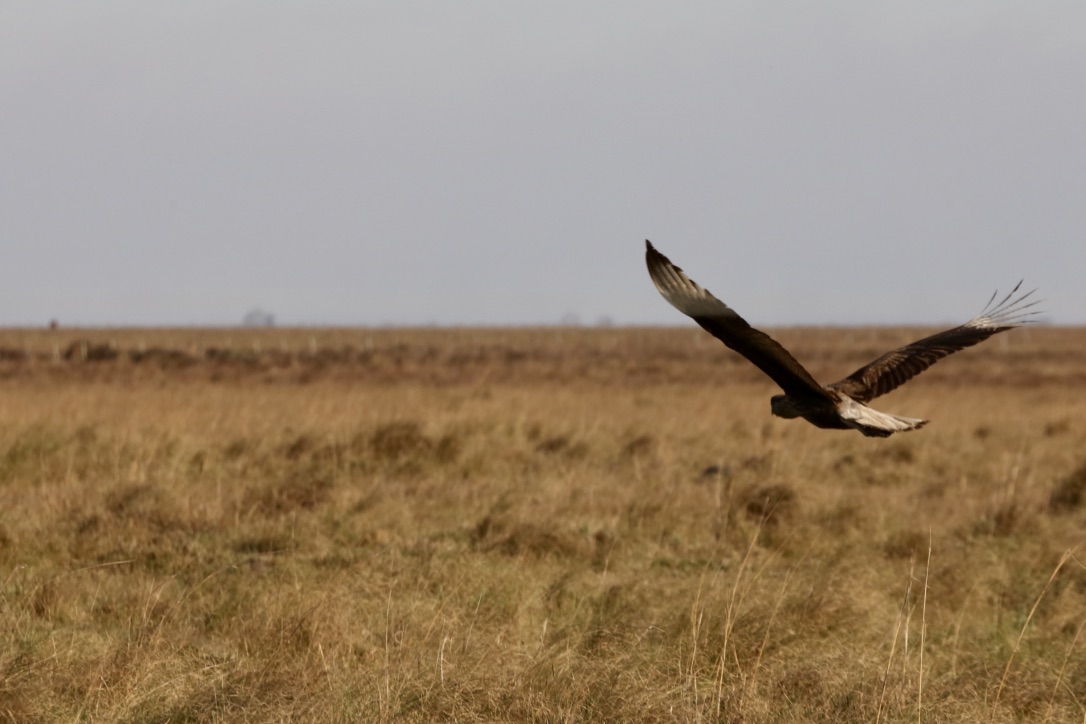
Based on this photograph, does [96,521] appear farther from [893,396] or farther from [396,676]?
[893,396]

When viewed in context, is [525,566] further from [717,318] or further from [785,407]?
[717,318]

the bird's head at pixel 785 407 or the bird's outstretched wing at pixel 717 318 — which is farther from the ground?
the bird's outstretched wing at pixel 717 318

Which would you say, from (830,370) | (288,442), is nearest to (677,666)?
(288,442)

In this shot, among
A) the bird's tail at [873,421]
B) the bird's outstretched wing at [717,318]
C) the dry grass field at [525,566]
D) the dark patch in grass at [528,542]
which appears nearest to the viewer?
the bird's outstretched wing at [717,318]

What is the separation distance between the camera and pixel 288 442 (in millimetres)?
13953

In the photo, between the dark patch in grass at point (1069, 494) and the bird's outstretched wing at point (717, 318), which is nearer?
the bird's outstretched wing at point (717, 318)

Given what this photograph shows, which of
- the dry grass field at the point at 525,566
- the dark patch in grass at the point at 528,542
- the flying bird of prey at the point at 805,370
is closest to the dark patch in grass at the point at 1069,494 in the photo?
the dry grass field at the point at 525,566

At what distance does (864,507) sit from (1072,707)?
16.5ft

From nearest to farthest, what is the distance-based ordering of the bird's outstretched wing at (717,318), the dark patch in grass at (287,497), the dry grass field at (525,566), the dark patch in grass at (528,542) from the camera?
1. the bird's outstretched wing at (717,318)
2. the dry grass field at (525,566)
3. the dark patch in grass at (528,542)
4. the dark patch in grass at (287,497)

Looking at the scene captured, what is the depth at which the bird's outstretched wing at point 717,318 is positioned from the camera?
150 inches

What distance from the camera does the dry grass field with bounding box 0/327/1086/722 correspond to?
493 centimetres

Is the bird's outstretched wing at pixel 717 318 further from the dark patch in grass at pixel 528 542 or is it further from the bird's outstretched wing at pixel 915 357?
the dark patch in grass at pixel 528 542

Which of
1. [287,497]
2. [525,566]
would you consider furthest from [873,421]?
[287,497]

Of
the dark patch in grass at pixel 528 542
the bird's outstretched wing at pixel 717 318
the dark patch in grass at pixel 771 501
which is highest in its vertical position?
the bird's outstretched wing at pixel 717 318
